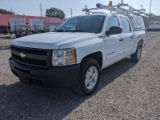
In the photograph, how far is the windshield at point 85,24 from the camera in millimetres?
4660

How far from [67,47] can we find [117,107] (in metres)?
1.58

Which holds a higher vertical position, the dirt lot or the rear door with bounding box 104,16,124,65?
the rear door with bounding box 104,16,124,65

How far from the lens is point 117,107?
3602 mm

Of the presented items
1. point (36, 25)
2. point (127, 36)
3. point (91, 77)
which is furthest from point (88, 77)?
point (36, 25)

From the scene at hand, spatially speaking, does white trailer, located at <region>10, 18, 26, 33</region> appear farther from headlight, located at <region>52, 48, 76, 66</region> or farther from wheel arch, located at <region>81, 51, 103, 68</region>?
headlight, located at <region>52, 48, 76, 66</region>

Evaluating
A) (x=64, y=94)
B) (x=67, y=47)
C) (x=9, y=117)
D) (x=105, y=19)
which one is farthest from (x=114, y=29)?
(x=9, y=117)

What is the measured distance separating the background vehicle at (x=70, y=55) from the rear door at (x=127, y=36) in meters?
0.88

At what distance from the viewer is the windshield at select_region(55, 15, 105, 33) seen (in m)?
4.66

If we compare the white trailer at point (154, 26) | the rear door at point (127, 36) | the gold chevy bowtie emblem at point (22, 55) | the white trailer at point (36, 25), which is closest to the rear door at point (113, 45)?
the rear door at point (127, 36)

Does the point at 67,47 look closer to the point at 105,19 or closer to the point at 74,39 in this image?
the point at 74,39

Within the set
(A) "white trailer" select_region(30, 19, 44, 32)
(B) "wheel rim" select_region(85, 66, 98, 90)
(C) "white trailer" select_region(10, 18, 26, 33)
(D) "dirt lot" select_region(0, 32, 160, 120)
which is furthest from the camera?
(A) "white trailer" select_region(30, 19, 44, 32)

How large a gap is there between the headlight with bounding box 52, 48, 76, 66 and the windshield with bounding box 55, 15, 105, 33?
1.35 metres

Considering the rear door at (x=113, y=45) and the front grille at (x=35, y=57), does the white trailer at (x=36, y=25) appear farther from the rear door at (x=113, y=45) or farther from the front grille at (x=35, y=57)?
the front grille at (x=35, y=57)

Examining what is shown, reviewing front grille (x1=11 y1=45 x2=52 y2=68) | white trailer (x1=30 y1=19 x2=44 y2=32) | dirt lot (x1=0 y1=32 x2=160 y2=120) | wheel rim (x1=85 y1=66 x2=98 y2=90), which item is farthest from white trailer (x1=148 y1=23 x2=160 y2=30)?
front grille (x1=11 y1=45 x2=52 y2=68)
